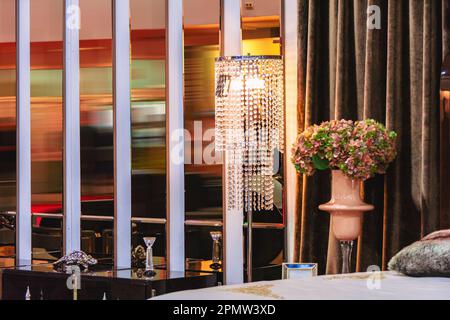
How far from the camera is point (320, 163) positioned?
426 cm

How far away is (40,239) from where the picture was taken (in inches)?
230

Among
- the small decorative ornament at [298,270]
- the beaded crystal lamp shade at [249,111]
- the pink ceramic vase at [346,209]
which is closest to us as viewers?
the small decorative ornament at [298,270]

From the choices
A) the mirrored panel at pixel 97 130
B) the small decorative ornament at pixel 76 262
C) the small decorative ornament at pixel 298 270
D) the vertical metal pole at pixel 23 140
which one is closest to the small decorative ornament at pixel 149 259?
the small decorative ornament at pixel 76 262

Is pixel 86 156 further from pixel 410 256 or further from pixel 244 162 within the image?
pixel 410 256

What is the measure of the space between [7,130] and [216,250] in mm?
1720

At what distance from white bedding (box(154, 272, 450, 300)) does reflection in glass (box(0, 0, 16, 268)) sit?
3.24 metres

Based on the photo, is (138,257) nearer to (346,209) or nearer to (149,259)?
(149,259)

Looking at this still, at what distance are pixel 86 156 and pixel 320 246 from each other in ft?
5.76

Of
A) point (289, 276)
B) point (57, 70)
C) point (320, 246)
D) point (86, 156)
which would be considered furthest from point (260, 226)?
point (57, 70)

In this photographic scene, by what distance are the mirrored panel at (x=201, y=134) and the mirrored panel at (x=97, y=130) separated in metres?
0.55

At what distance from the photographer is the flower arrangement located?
13.5 feet

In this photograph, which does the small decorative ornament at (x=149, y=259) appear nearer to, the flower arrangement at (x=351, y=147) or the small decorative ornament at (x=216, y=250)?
the small decorative ornament at (x=216, y=250)

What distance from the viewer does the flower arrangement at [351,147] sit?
4117 millimetres

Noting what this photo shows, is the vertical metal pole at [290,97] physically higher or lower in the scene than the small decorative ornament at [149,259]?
higher
